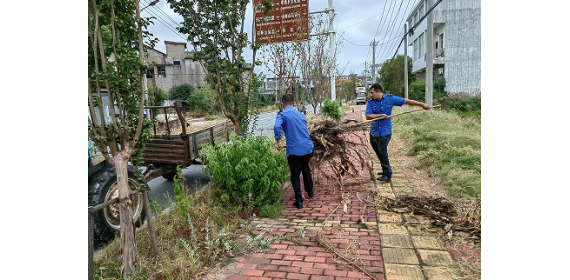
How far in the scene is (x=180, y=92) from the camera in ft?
117

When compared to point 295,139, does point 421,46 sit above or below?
above

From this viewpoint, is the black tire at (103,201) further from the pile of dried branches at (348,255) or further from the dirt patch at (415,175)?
the dirt patch at (415,175)

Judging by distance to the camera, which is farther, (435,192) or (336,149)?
(336,149)

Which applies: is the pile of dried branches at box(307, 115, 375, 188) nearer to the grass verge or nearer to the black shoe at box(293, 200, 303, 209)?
the black shoe at box(293, 200, 303, 209)

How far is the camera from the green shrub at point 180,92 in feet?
117

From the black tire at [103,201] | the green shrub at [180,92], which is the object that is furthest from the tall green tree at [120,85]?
the green shrub at [180,92]

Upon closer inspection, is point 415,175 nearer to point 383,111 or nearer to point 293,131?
point 383,111

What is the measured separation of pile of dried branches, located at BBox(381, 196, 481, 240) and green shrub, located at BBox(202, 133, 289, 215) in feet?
5.29

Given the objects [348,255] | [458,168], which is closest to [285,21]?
[458,168]

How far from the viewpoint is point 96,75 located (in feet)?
8.68

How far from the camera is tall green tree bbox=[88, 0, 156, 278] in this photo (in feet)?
8.72

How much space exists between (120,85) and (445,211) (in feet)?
12.9

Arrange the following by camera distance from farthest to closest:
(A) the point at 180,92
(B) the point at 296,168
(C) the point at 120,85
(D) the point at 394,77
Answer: (D) the point at 394,77
(A) the point at 180,92
(B) the point at 296,168
(C) the point at 120,85

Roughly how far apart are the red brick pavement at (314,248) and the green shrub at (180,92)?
107ft
